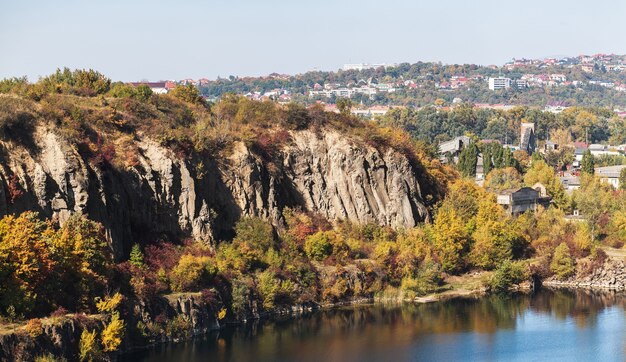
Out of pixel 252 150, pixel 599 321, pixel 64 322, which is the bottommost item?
pixel 599 321

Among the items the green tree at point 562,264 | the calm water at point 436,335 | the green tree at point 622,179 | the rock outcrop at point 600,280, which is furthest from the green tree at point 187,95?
the green tree at point 622,179

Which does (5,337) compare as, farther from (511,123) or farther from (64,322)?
(511,123)

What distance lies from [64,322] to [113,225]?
11.0m

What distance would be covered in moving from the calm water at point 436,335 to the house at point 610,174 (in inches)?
1551

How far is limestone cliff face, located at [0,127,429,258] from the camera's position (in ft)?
192

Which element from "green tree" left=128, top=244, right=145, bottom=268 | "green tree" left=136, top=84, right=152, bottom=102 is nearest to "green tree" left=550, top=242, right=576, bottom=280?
"green tree" left=128, top=244, right=145, bottom=268

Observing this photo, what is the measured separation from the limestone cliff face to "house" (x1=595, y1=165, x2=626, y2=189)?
31581 mm

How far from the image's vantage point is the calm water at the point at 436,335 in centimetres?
5375

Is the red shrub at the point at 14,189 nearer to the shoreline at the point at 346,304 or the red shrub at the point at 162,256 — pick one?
the red shrub at the point at 162,256

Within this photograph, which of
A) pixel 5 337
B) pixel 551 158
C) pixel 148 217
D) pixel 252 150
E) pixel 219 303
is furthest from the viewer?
pixel 551 158

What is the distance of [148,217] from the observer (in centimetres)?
6419

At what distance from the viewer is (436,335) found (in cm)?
5788

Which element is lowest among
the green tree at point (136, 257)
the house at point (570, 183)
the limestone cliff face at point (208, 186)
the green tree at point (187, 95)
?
the house at point (570, 183)

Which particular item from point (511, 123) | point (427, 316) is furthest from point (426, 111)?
point (427, 316)
